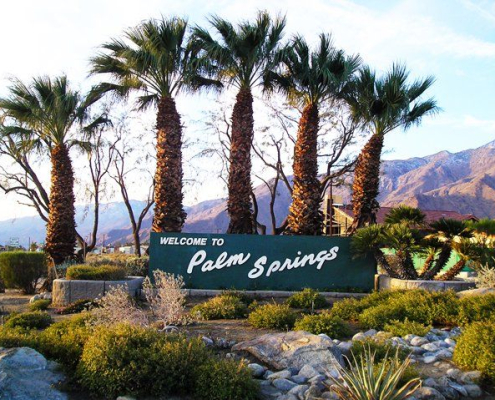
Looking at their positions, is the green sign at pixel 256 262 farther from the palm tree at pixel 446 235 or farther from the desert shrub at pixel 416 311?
the desert shrub at pixel 416 311

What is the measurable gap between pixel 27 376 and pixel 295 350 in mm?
3343

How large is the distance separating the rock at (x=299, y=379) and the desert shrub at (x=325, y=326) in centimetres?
198

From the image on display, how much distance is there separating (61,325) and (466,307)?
6.90 m

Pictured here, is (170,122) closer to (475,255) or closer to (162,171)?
(162,171)

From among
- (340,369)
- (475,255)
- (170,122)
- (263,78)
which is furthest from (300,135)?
(340,369)

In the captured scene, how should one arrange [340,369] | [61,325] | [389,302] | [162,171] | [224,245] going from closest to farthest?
[340,369], [61,325], [389,302], [224,245], [162,171]

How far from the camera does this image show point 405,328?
29.1ft

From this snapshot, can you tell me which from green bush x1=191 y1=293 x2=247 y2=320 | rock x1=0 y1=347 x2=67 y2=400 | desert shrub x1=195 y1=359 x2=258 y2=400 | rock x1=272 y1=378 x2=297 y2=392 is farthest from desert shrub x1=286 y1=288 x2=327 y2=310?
rock x1=0 y1=347 x2=67 y2=400

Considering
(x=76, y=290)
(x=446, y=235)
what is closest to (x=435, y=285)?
(x=446, y=235)

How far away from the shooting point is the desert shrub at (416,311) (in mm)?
9603

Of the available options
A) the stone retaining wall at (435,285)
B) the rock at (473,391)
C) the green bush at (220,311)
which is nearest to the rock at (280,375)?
the rock at (473,391)

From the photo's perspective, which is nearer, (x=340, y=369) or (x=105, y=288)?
(x=340, y=369)

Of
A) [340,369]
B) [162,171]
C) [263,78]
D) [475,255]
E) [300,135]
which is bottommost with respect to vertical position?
[340,369]

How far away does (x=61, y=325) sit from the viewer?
28.5ft
